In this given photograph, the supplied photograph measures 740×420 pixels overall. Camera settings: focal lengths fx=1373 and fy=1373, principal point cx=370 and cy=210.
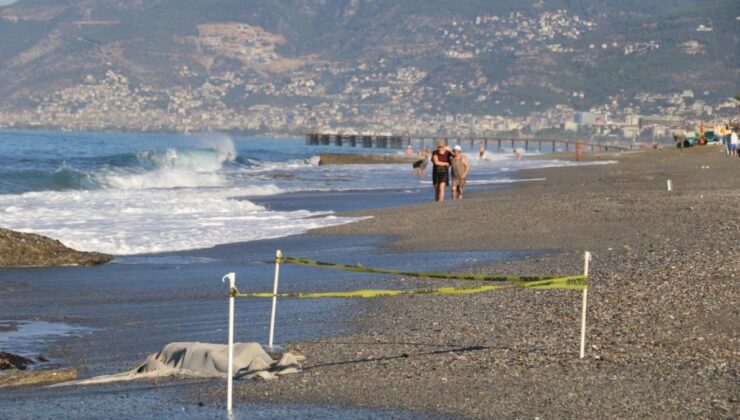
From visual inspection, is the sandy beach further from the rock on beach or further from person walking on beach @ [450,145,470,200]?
person walking on beach @ [450,145,470,200]

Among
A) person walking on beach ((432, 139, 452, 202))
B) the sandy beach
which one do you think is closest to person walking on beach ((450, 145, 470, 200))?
person walking on beach ((432, 139, 452, 202))

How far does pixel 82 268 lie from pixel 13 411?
27.7ft

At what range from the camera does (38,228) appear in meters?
22.8

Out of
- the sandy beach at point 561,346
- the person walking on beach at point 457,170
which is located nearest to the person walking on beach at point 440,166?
the person walking on beach at point 457,170

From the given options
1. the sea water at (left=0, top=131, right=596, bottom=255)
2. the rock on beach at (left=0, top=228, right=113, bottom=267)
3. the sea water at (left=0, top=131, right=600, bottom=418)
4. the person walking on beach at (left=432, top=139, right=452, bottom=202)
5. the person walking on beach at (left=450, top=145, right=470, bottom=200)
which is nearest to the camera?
the sea water at (left=0, top=131, right=600, bottom=418)

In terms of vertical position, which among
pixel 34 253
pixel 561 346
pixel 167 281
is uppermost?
pixel 561 346

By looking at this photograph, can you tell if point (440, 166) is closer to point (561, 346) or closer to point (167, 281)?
point (167, 281)

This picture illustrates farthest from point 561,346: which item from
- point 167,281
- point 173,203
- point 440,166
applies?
point 173,203

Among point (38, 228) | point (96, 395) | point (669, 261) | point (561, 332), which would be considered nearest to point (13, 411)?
point (96, 395)

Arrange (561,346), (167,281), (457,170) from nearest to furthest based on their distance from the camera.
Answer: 1. (561,346)
2. (167,281)
3. (457,170)

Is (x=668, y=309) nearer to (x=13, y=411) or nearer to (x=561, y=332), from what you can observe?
(x=561, y=332)

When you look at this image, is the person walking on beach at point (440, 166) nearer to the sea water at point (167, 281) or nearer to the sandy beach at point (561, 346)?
the sea water at point (167, 281)

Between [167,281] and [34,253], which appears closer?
[167,281]

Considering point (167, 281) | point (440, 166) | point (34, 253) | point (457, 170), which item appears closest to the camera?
point (167, 281)
